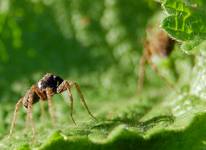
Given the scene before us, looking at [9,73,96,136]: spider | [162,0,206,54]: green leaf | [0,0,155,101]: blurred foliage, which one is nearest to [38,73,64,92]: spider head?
[9,73,96,136]: spider

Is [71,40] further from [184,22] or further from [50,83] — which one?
[184,22]

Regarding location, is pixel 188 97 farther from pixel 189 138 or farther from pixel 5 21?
pixel 5 21

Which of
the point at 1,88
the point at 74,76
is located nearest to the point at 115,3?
the point at 74,76

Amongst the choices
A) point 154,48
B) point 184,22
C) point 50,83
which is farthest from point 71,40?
point 184,22

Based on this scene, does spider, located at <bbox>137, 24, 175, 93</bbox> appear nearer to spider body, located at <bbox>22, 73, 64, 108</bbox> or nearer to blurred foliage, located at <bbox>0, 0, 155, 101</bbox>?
blurred foliage, located at <bbox>0, 0, 155, 101</bbox>

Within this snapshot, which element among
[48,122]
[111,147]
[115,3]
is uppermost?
[115,3]

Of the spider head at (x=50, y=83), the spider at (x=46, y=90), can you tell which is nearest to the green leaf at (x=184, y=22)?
the spider at (x=46, y=90)

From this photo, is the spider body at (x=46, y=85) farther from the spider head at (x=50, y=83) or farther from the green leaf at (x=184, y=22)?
the green leaf at (x=184, y=22)

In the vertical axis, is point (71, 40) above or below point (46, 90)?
above

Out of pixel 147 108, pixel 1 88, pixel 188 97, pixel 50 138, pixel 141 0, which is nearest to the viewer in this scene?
pixel 50 138
